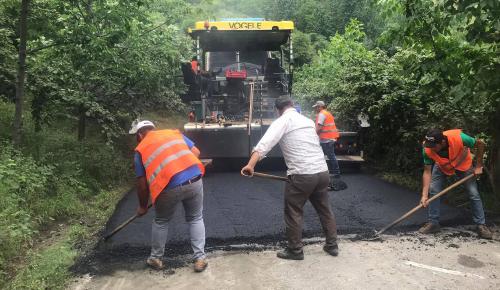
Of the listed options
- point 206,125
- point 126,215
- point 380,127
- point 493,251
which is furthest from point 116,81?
point 493,251

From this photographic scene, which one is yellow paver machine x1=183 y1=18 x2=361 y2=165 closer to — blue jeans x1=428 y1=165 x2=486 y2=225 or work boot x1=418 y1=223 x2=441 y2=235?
blue jeans x1=428 y1=165 x2=486 y2=225

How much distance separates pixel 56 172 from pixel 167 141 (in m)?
2.86

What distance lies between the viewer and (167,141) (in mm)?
3865

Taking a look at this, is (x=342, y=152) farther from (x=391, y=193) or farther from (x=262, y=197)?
(x=262, y=197)

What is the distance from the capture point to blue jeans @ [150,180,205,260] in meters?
3.83

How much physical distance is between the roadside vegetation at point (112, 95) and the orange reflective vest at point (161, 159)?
1.03 m

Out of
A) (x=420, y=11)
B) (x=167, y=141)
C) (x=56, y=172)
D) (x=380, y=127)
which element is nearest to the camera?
(x=167, y=141)

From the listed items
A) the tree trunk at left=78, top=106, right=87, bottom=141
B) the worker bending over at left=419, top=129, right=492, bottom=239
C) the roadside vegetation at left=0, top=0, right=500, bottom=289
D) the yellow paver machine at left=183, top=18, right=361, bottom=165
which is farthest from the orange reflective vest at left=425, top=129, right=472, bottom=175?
the tree trunk at left=78, top=106, right=87, bottom=141

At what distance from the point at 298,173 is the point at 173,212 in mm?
1122

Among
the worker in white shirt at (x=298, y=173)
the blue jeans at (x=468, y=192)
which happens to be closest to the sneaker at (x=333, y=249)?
the worker in white shirt at (x=298, y=173)

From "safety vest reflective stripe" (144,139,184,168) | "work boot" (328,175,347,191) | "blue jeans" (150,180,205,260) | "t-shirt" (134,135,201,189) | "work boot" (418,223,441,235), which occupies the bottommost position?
"work boot" (418,223,441,235)

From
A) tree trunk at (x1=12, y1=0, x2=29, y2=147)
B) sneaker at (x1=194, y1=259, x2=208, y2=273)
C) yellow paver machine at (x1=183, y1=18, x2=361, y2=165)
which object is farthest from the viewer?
yellow paver machine at (x1=183, y1=18, x2=361, y2=165)

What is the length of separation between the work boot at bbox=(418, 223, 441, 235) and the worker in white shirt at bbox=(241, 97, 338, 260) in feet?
3.89

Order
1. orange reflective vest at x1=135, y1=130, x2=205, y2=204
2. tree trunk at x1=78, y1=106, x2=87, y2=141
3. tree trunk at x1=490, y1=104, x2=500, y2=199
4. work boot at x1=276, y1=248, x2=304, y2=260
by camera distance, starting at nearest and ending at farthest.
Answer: orange reflective vest at x1=135, y1=130, x2=205, y2=204
work boot at x1=276, y1=248, x2=304, y2=260
tree trunk at x1=490, y1=104, x2=500, y2=199
tree trunk at x1=78, y1=106, x2=87, y2=141
